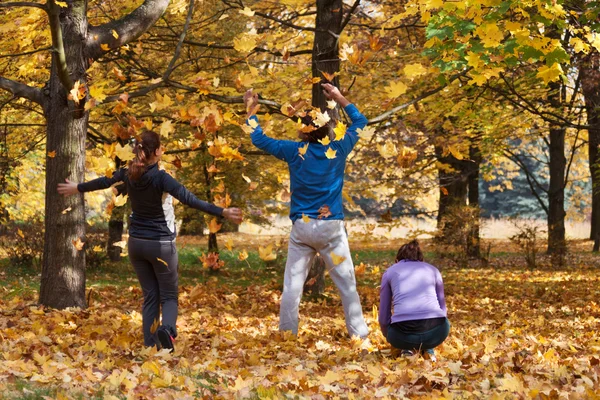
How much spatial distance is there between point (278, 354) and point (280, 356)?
0.05 m

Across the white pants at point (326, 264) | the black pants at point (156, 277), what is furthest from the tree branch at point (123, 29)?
the white pants at point (326, 264)

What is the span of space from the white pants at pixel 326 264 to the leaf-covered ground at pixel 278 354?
0.21m

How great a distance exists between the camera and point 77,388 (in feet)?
12.7

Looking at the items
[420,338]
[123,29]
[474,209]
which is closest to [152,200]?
[420,338]

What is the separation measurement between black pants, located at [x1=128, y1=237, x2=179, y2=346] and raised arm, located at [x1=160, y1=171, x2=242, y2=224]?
0.41 metres

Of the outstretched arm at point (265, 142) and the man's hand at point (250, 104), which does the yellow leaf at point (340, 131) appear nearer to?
the outstretched arm at point (265, 142)

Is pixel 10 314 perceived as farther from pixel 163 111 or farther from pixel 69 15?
pixel 163 111

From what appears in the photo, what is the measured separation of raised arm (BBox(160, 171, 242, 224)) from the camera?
5.01 m

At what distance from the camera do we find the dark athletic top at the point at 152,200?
519cm

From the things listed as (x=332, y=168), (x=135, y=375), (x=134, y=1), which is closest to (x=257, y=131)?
(x=332, y=168)

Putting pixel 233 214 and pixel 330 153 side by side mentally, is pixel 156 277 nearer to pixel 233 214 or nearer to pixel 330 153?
pixel 233 214

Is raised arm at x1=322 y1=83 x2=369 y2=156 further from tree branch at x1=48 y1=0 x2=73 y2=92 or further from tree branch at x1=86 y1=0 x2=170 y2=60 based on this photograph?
tree branch at x1=86 y1=0 x2=170 y2=60

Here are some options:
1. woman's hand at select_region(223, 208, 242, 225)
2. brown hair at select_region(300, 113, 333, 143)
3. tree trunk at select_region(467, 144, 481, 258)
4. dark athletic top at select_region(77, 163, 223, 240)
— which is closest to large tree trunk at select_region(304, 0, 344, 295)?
brown hair at select_region(300, 113, 333, 143)

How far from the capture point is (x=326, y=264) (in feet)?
19.3
